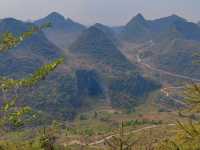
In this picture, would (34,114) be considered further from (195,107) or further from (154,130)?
(154,130)

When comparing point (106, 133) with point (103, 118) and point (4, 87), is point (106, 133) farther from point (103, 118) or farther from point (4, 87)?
point (4, 87)

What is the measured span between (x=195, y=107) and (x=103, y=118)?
18305 cm

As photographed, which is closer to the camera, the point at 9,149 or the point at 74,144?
the point at 9,149

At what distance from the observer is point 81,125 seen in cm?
19288

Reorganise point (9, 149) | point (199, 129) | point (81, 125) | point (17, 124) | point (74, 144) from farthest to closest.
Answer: point (81, 125) → point (74, 144) → point (9, 149) → point (199, 129) → point (17, 124)

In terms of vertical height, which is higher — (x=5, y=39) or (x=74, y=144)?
(x=5, y=39)

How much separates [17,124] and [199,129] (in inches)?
335

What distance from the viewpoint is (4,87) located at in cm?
1283

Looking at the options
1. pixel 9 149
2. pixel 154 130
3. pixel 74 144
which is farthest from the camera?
pixel 154 130

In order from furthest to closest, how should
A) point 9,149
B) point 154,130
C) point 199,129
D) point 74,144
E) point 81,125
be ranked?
point 81,125 < point 154,130 < point 74,144 < point 9,149 < point 199,129

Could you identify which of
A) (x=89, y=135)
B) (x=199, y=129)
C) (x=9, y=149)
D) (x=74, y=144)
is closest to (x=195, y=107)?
(x=199, y=129)

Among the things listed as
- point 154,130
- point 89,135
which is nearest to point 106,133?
point 89,135

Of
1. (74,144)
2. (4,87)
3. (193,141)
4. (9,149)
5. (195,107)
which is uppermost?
(4,87)

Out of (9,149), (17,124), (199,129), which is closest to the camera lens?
(17,124)
